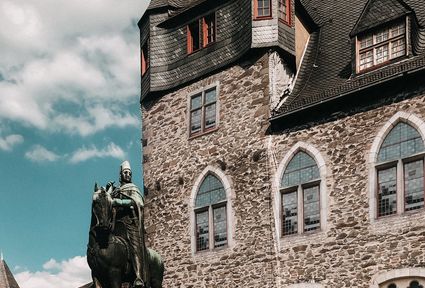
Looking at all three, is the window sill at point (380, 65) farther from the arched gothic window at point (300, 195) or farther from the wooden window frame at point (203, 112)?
the wooden window frame at point (203, 112)

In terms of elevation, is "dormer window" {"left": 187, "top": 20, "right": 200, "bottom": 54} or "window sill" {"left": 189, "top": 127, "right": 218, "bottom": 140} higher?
"dormer window" {"left": 187, "top": 20, "right": 200, "bottom": 54}

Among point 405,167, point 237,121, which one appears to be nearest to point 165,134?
point 237,121

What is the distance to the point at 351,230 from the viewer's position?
18500mm

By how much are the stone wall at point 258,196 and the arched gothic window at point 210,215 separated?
32cm

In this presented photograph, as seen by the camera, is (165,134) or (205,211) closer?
(205,211)

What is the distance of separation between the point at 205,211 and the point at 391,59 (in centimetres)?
646

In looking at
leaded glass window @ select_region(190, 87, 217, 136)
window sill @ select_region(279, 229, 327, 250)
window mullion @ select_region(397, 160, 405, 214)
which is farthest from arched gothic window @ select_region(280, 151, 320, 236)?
leaded glass window @ select_region(190, 87, 217, 136)

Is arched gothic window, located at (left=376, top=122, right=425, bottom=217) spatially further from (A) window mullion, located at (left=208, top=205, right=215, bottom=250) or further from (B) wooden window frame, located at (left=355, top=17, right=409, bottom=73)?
(A) window mullion, located at (left=208, top=205, right=215, bottom=250)

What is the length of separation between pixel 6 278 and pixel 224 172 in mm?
28953

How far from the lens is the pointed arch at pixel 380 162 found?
699 inches

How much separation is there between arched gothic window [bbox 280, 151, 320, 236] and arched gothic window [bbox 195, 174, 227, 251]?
2007 millimetres

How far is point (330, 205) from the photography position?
19.0m

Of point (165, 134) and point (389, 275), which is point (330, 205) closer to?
point (389, 275)

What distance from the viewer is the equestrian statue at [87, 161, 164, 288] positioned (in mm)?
11945
